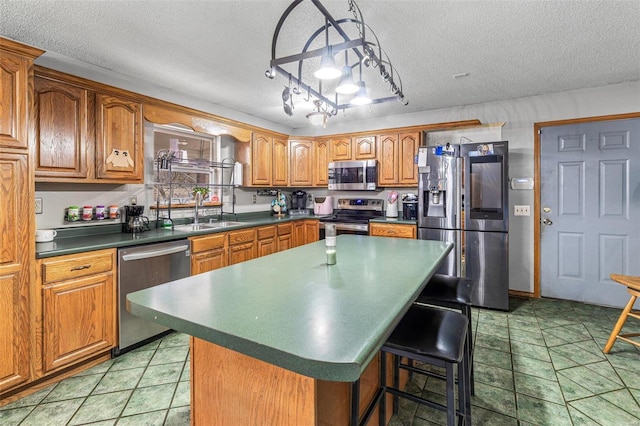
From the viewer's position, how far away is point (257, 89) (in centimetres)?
336

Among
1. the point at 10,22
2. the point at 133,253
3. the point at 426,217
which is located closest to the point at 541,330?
the point at 426,217

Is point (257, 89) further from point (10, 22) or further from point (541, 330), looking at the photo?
point (541, 330)

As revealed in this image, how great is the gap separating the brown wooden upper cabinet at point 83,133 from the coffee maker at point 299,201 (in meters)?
2.63

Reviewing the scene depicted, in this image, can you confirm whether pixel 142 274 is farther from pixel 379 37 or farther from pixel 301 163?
pixel 301 163

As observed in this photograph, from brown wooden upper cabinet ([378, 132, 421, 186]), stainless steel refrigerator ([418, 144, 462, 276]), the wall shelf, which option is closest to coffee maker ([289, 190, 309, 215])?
the wall shelf

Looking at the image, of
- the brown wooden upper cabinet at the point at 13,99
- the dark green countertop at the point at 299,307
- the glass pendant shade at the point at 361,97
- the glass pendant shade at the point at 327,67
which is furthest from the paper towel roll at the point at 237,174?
the glass pendant shade at the point at 327,67

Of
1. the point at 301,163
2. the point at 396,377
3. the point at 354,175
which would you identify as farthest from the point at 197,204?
the point at 396,377

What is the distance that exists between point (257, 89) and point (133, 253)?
206cm

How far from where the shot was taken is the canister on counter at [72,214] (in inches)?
104

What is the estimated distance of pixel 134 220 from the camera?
9.57 feet

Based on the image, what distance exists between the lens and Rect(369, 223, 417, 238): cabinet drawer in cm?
383

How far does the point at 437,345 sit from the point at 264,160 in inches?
143

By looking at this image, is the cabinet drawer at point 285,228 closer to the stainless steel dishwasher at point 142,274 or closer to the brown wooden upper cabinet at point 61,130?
the stainless steel dishwasher at point 142,274

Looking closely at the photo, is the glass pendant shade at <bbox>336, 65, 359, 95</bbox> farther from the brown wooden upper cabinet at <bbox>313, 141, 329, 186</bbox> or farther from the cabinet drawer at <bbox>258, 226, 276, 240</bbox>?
the brown wooden upper cabinet at <bbox>313, 141, 329, 186</bbox>
